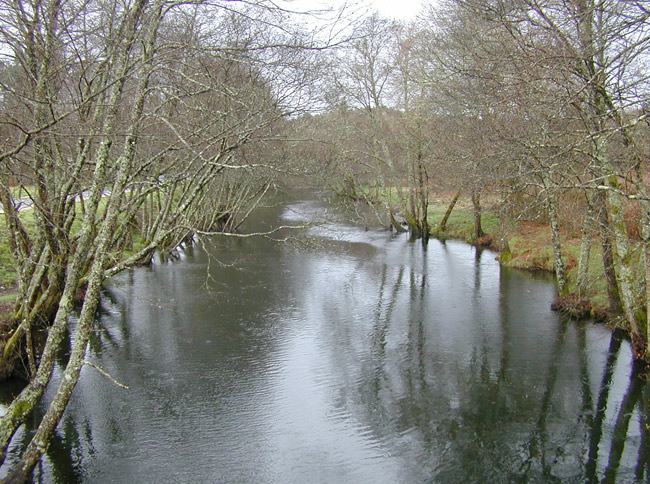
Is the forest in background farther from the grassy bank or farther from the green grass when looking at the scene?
the green grass

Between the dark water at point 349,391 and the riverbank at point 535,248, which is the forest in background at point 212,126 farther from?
the dark water at point 349,391

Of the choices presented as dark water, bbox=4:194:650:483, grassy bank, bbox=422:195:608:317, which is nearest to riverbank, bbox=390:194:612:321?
grassy bank, bbox=422:195:608:317

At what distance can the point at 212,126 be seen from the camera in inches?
445

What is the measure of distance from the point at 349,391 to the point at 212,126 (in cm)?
629

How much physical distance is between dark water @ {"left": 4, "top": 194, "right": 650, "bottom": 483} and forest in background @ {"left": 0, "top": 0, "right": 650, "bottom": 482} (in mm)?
1562

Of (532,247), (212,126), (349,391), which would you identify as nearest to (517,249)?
(532,247)

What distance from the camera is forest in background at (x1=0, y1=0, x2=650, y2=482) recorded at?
295 inches

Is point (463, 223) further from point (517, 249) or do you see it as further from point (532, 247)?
point (532, 247)

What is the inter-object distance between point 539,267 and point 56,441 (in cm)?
1853

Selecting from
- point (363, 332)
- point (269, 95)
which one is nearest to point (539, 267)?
point (363, 332)

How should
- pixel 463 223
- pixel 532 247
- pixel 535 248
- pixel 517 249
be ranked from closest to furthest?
pixel 535 248, pixel 532 247, pixel 517 249, pixel 463 223

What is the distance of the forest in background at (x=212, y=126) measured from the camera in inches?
295

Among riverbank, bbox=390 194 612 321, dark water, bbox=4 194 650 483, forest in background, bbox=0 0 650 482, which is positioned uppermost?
forest in background, bbox=0 0 650 482

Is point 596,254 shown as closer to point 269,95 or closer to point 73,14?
point 269,95
